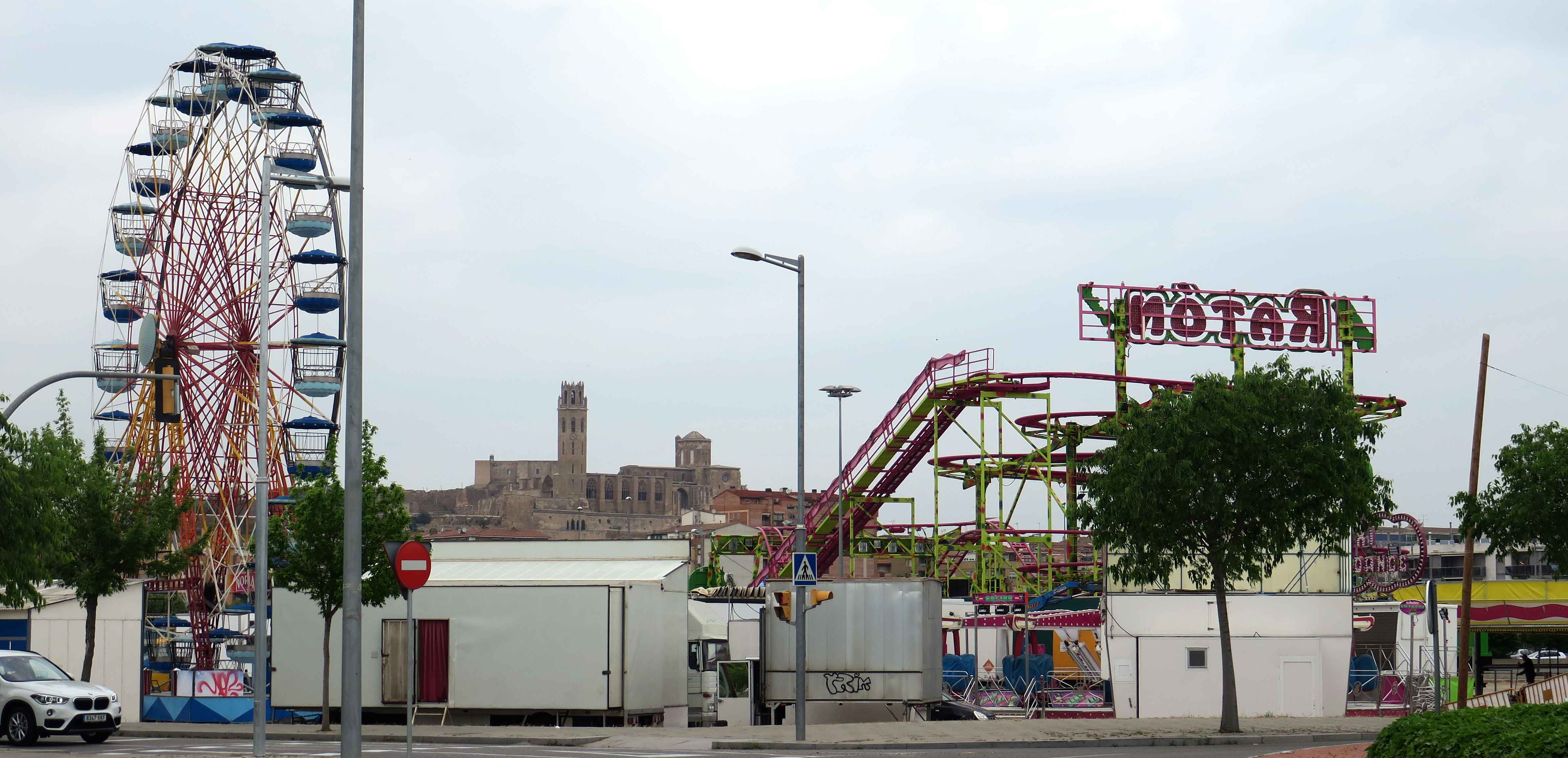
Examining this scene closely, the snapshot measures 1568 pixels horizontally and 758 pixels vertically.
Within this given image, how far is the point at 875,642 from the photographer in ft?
91.2

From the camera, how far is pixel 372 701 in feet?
92.9

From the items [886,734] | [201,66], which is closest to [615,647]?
[886,734]

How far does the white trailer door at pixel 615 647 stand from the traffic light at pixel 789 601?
11.7ft

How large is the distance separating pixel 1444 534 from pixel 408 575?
508ft

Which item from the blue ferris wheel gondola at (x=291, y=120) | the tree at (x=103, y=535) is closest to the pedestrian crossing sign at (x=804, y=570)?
the tree at (x=103, y=535)

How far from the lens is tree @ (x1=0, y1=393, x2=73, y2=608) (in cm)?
2203

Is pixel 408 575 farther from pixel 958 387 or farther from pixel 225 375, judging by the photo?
pixel 225 375

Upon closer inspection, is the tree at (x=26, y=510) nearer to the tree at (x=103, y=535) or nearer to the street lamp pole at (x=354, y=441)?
the tree at (x=103, y=535)

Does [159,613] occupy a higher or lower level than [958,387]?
lower

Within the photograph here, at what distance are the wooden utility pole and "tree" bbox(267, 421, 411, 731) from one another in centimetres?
1926

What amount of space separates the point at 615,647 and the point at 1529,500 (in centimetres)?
1640

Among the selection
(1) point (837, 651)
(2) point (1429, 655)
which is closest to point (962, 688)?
(1) point (837, 651)

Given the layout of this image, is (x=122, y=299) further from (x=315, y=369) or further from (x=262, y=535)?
(x=262, y=535)

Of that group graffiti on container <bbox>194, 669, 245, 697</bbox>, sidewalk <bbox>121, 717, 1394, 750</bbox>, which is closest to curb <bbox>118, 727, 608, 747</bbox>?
sidewalk <bbox>121, 717, 1394, 750</bbox>
